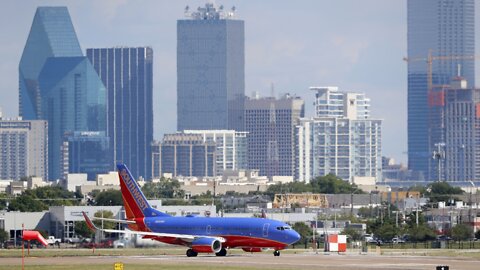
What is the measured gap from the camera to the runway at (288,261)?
110 m

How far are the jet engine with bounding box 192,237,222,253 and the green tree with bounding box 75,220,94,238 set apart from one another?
167ft

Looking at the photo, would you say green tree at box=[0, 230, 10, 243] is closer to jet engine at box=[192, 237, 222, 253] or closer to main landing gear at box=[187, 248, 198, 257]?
main landing gear at box=[187, 248, 198, 257]

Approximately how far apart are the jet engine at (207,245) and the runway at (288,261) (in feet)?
2.68

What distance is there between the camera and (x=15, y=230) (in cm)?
18688

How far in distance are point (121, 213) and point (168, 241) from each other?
6419cm

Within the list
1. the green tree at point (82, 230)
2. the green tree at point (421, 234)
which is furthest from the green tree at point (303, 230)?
the green tree at point (82, 230)

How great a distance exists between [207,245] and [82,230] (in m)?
58.7

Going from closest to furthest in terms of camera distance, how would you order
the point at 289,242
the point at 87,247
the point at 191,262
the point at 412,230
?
1. the point at 191,262
2. the point at 289,242
3. the point at 87,247
4. the point at 412,230

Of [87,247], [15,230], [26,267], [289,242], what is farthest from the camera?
[15,230]

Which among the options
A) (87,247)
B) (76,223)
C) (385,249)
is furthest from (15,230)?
(385,249)

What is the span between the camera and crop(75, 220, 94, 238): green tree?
181 metres

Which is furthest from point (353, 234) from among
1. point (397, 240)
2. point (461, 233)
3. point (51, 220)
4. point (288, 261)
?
point (288, 261)

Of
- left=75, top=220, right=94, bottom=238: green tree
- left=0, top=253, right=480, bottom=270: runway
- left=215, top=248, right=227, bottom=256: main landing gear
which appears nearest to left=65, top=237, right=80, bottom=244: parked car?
left=75, top=220, right=94, bottom=238: green tree

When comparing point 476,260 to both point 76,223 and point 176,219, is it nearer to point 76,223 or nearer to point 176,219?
point 176,219
